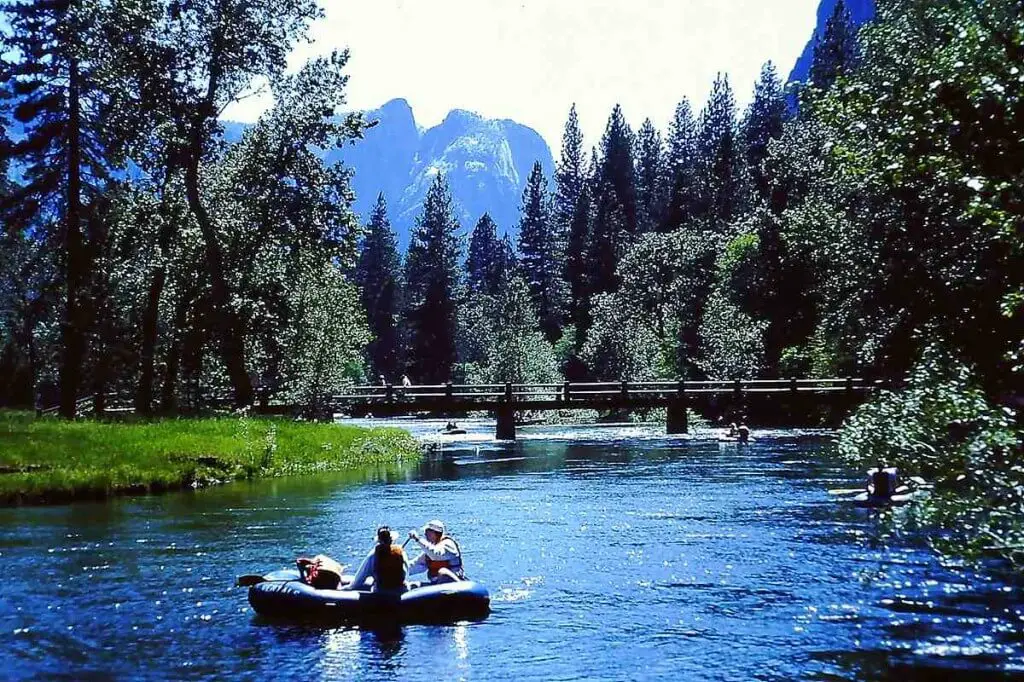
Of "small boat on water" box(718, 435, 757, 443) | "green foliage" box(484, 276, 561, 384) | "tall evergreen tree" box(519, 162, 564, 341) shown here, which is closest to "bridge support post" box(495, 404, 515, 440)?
"small boat on water" box(718, 435, 757, 443)

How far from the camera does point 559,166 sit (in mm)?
144750

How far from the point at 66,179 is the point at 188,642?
104 ft

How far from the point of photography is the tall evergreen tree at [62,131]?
40938mm

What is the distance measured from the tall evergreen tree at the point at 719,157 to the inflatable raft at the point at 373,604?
279 feet

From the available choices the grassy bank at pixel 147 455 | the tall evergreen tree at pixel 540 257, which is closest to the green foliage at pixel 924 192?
the grassy bank at pixel 147 455

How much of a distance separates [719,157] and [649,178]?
75.4 feet

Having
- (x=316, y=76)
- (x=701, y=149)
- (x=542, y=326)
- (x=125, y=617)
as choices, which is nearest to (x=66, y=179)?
(x=316, y=76)


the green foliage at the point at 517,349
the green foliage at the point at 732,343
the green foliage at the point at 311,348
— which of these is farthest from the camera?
the green foliage at the point at 517,349

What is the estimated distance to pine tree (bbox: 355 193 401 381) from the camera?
4840 inches

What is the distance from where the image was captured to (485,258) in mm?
145250

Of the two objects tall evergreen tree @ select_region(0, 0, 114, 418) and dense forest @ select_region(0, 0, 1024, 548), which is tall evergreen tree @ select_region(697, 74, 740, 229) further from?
tall evergreen tree @ select_region(0, 0, 114, 418)

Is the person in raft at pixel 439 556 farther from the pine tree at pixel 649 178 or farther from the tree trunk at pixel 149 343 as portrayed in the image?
the pine tree at pixel 649 178

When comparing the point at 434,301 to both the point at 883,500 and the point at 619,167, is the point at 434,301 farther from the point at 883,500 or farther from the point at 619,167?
the point at 883,500

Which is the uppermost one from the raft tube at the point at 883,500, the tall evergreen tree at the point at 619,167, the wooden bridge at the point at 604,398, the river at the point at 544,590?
the tall evergreen tree at the point at 619,167
